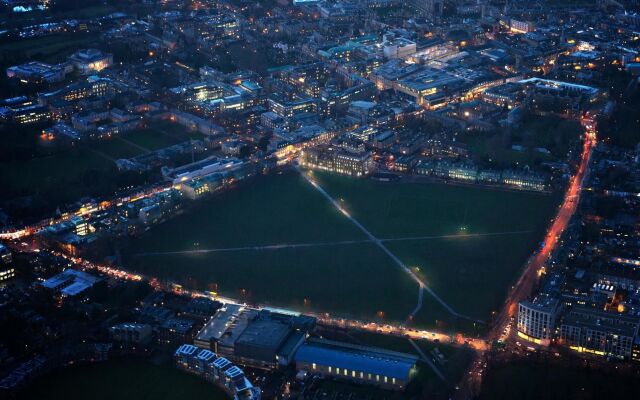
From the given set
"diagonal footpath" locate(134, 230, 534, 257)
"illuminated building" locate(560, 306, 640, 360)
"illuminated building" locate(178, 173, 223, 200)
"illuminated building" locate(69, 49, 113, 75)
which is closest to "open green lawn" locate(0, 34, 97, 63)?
"illuminated building" locate(69, 49, 113, 75)

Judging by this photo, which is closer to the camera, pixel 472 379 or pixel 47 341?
pixel 472 379

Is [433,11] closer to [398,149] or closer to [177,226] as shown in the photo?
[398,149]

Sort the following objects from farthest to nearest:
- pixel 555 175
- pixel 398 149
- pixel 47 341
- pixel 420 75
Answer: pixel 420 75
pixel 398 149
pixel 555 175
pixel 47 341

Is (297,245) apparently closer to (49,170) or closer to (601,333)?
(601,333)

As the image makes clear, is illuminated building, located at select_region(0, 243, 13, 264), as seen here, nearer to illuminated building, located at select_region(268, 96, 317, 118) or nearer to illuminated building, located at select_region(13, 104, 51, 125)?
illuminated building, located at select_region(13, 104, 51, 125)

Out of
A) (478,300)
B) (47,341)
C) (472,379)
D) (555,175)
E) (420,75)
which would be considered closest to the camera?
(472,379)

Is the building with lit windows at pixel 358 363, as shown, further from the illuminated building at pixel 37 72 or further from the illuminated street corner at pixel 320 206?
the illuminated building at pixel 37 72

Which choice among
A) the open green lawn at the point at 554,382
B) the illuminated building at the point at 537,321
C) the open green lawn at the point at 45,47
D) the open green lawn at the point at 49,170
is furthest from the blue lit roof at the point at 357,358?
the open green lawn at the point at 45,47

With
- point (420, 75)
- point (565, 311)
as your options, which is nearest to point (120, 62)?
point (420, 75)
